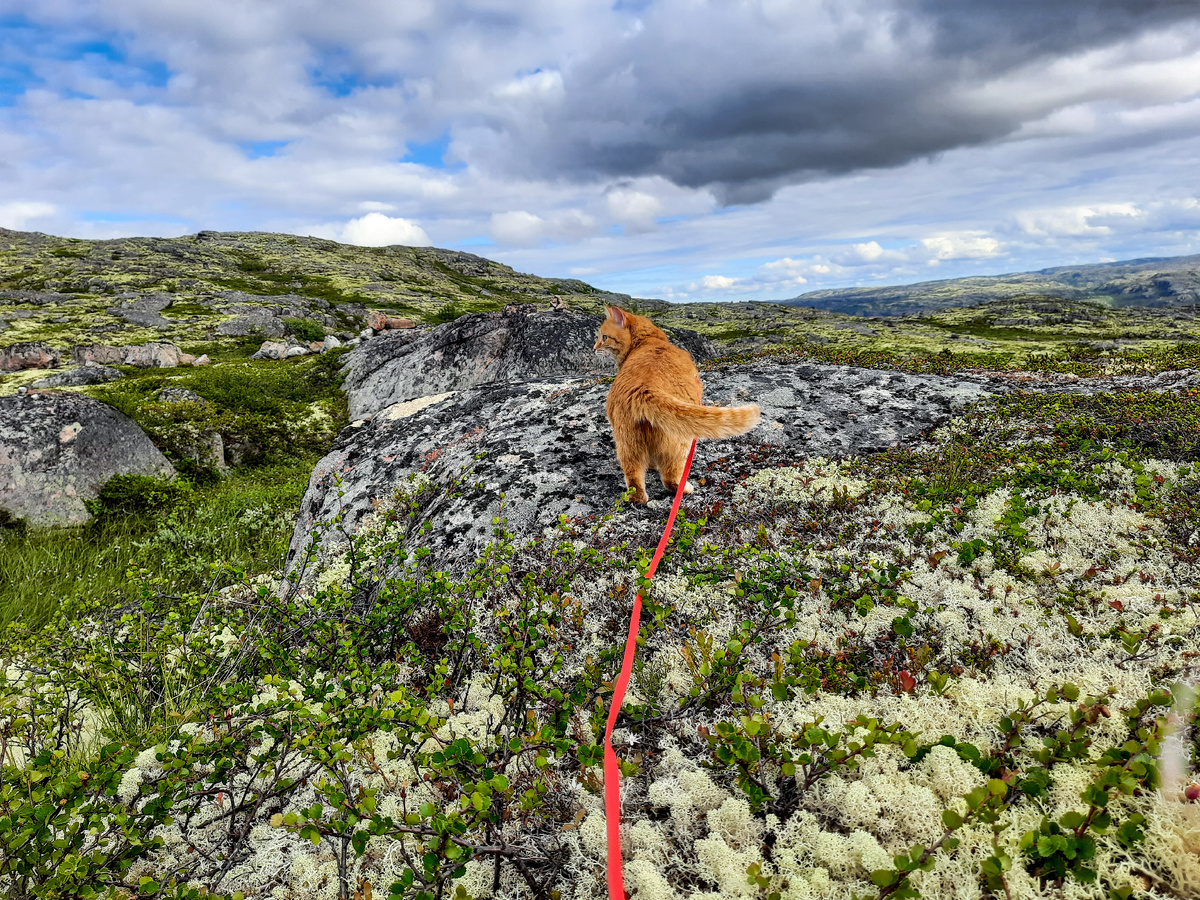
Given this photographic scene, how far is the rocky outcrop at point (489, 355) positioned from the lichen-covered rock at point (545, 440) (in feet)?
20.4

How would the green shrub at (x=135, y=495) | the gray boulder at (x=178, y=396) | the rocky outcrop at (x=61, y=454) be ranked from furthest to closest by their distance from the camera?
1. the gray boulder at (x=178, y=396)
2. the green shrub at (x=135, y=495)
3. the rocky outcrop at (x=61, y=454)

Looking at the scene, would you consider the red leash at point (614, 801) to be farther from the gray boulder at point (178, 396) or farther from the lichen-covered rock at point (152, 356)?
the lichen-covered rock at point (152, 356)

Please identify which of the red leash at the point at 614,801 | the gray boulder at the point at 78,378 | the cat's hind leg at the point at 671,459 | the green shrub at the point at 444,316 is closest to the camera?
the red leash at the point at 614,801

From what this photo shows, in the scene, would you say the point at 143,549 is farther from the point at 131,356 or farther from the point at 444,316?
the point at 444,316

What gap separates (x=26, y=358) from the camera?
39.0 metres

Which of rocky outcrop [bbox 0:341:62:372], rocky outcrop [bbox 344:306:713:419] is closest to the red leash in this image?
rocky outcrop [bbox 344:306:713:419]

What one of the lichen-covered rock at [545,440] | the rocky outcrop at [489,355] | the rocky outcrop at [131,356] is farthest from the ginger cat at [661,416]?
the rocky outcrop at [131,356]

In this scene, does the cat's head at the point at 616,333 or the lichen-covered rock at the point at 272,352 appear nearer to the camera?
the cat's head at the point at 616,333

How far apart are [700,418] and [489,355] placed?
46.0 feet

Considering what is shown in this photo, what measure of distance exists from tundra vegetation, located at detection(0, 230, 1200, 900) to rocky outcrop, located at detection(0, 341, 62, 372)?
49.2 m

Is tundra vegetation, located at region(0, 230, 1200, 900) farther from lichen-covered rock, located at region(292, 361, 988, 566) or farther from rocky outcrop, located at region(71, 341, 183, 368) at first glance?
rocky outcrop, located at region(71, 341, 183, 368)

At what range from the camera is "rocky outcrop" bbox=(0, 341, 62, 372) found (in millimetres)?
38406

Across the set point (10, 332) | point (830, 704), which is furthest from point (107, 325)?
point (830, 704)

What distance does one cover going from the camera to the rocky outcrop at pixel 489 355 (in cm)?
1734
